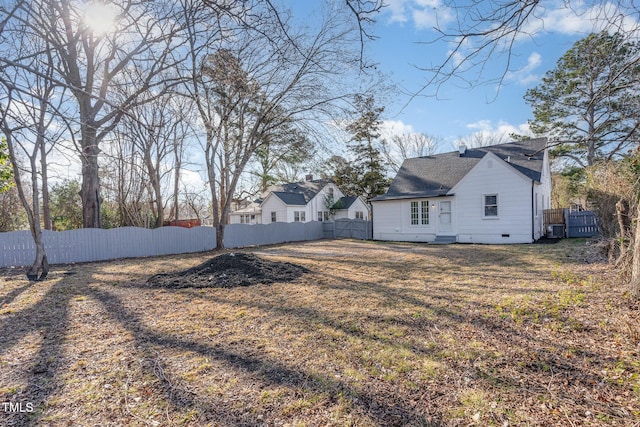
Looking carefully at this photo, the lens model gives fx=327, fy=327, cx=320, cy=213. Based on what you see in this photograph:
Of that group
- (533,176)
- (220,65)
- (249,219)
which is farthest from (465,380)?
(249,219)

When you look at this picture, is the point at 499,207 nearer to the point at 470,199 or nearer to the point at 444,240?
the point at 470,199

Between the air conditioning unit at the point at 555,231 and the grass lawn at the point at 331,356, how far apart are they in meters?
10.6

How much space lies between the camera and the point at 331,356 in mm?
3262

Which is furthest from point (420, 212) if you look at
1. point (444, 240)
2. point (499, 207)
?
point (499, 207)

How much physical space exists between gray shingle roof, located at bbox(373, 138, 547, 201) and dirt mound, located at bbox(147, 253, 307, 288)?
35.0 ft

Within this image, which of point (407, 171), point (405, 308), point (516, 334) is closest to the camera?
point (516, 334)

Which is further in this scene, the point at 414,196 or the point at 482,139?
the point at 482,139

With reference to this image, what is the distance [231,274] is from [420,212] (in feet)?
39.4

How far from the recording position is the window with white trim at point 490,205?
14.5 m

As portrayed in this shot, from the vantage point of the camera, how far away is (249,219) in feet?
104

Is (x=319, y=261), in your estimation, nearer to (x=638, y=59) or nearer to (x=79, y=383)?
(x=79, y=383)

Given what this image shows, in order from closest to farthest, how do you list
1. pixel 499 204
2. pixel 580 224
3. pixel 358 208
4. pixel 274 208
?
pixel 499 204 < pixel 580 224 < pixel 274 208 < pixel 358 208

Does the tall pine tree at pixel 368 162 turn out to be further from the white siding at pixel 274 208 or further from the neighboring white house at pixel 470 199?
the neighboring white house at pixel 470 199

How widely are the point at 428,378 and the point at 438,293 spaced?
121 inches
